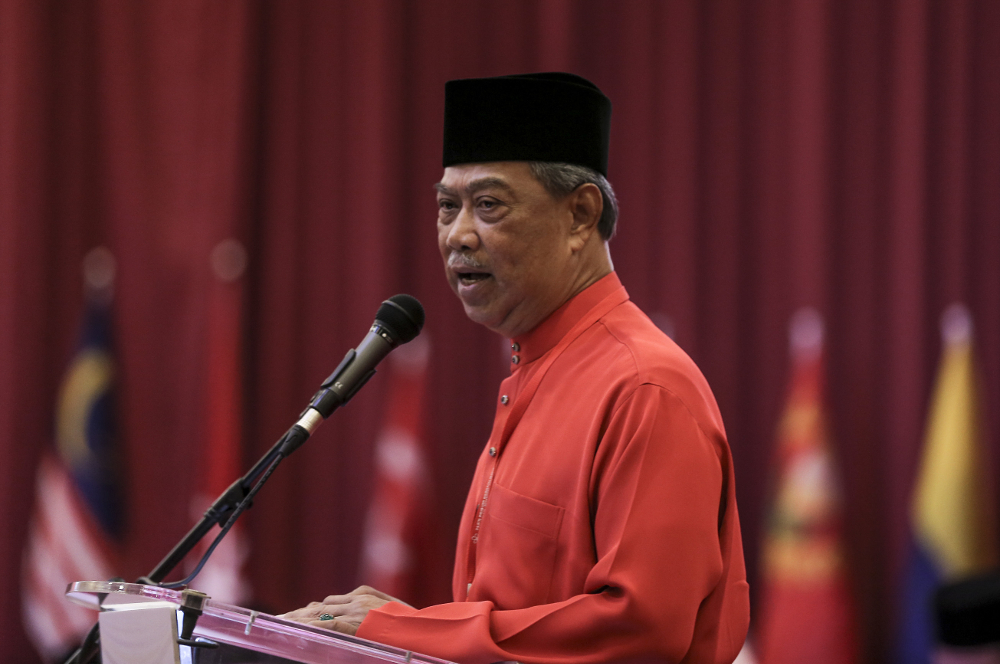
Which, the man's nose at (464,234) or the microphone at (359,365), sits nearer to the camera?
the microphone at (359,365)

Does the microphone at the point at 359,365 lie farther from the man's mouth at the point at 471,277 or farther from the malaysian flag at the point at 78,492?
the malaysian flag at the point at 78,492

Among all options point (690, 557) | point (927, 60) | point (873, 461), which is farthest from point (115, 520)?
point (927, 60)

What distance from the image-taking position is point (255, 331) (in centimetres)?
249

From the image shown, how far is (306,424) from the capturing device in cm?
123

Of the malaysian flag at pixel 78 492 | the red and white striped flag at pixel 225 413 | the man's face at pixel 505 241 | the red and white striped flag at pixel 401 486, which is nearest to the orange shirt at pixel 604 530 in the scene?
the man's face at pixel 505 241

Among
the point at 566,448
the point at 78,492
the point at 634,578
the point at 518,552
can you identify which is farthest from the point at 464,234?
the point at 78,492

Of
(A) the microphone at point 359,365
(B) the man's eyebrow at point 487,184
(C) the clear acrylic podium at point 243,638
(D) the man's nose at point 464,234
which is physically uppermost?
(B) the man's eyebrow at point 487,184

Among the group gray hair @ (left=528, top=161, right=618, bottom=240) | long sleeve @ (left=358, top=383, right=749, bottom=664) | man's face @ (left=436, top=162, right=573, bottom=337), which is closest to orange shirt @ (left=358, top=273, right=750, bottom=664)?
long sleeve @ (left=358, top=383, right=749, bottom=664)

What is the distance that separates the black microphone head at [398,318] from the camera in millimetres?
1329

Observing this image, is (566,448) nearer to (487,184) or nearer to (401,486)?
(487,184)

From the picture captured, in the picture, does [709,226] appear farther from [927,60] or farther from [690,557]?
[690,557]

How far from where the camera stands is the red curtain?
7.49 ft

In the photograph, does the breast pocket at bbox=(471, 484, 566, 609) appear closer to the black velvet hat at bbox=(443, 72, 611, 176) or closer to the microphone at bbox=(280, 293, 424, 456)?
the microphone at bbox=(280, 293, 424, 456)

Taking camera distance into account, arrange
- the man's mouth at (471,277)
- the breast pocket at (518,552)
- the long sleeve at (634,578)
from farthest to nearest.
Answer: the man's mouth at (471,277), the breast pocket at (518,552), the long sleeve at (634,578)
